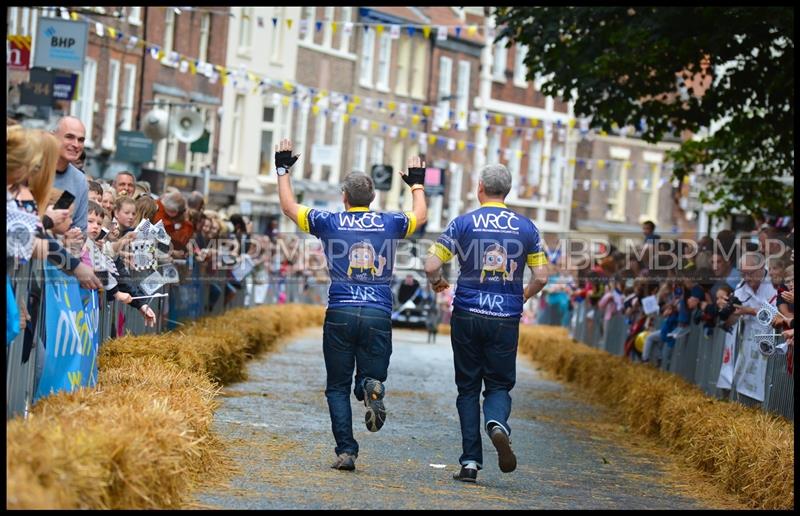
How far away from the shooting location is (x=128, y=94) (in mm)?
46438

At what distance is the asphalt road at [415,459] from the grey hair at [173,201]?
203 cm

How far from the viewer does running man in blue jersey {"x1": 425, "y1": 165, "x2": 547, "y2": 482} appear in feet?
37.4

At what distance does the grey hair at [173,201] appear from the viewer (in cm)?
1928

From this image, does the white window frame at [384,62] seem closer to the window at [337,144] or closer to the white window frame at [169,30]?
the window at [337,144]

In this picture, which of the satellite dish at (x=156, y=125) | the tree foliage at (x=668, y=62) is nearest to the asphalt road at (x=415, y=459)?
the tree foliage at (x=668, y=62)

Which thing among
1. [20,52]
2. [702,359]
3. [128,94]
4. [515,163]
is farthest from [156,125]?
[515,163]

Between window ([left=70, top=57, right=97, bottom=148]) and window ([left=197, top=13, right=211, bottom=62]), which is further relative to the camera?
window ([left=197, top=13, right=211, bottom=62])

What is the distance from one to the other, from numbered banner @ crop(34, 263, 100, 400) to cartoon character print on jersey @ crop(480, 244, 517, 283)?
2.56 m

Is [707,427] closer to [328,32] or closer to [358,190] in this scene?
[358,190]

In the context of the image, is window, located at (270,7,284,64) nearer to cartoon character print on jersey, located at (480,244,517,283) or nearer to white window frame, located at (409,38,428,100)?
white window frame, located at (409,38,428,100)

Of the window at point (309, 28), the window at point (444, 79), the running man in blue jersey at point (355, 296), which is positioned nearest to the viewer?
the running man in blue jersey at point (355, 296)

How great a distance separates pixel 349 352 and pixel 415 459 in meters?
1.25

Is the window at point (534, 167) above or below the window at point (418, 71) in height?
Answer: below

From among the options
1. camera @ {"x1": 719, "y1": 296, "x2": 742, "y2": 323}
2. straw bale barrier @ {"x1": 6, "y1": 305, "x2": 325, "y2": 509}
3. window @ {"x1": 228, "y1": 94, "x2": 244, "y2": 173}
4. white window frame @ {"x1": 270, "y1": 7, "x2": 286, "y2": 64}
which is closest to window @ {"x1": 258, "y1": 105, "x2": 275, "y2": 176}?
window @ {"x1": 228, "y1": 94, "x2": 244, "y2": 173}
